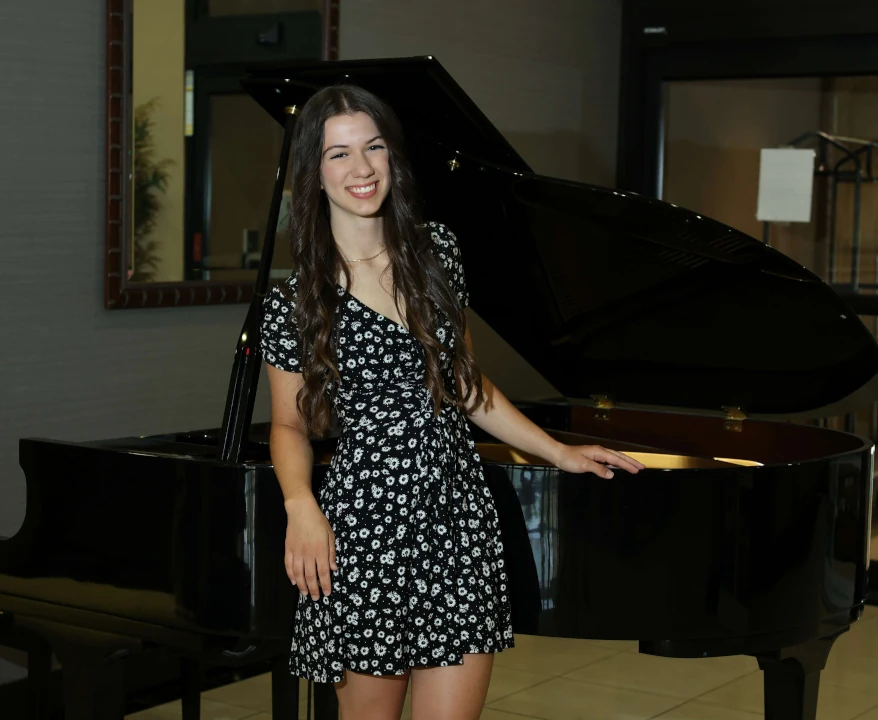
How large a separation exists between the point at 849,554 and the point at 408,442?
1047mm

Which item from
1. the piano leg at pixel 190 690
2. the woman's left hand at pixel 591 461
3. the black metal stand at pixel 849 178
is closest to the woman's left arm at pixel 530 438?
the woman's left hand at pixel 591 461

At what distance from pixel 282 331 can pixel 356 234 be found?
0.67ft

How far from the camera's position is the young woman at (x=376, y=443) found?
Answer: 6.75ft

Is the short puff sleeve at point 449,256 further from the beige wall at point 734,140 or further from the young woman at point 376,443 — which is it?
the beige wall at point 734,140

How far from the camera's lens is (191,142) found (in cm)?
382

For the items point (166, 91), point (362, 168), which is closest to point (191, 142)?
point (166, 91)

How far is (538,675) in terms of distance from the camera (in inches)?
159

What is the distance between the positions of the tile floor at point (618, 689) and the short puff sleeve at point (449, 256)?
173 centimetres

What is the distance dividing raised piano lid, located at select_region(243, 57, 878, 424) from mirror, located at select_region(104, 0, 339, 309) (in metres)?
1.05

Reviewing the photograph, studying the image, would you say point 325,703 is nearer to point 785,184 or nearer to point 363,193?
point 363,193

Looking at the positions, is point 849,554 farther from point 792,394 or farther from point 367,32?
point 367,32

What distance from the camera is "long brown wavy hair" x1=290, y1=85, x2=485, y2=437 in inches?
83.0

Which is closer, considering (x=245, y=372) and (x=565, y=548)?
(x=565, y=548)

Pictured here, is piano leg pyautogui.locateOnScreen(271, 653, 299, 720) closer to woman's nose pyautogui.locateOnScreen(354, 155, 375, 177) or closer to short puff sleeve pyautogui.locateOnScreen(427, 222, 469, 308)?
short puff sleeve pyautogui.locateOnScreen(427, 222, 469, 308)
